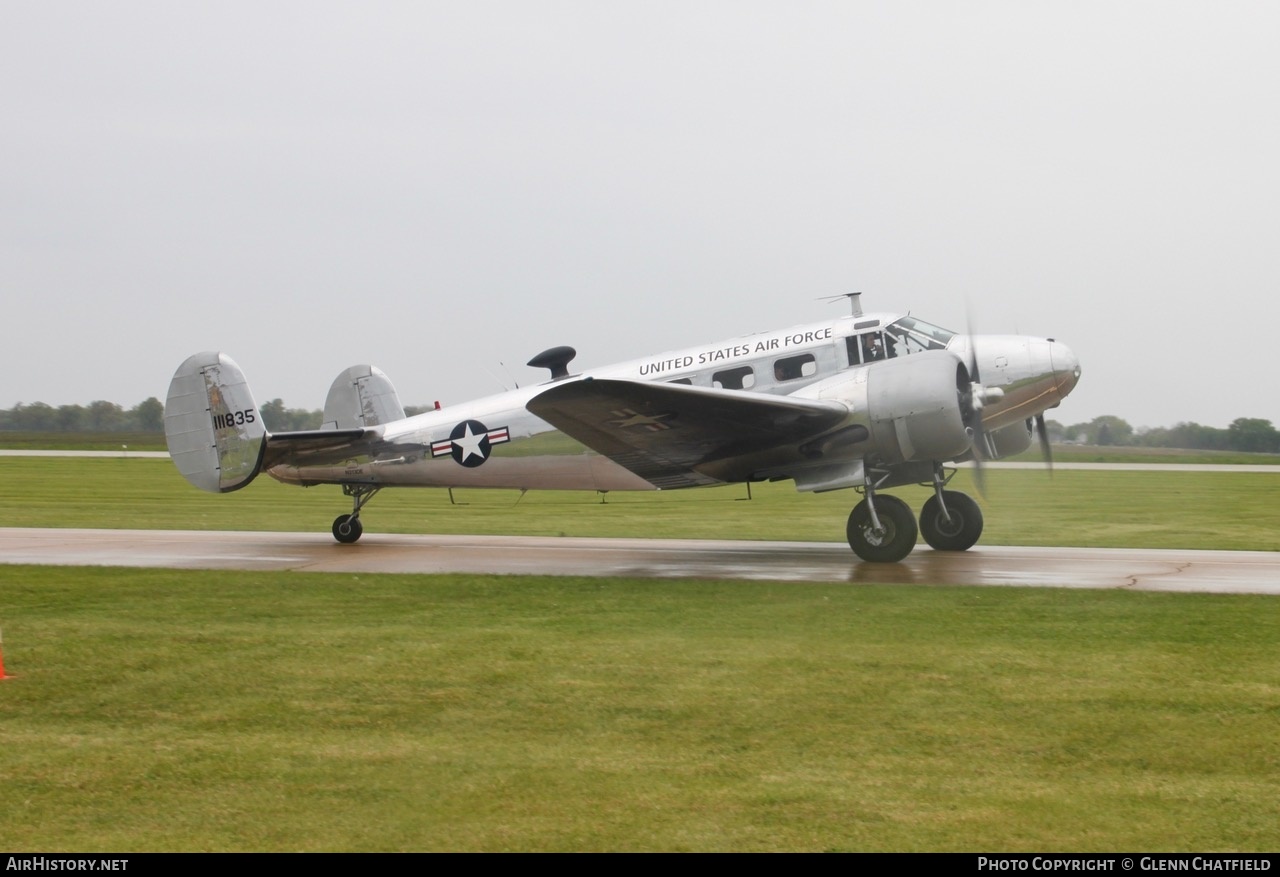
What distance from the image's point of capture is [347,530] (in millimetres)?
20594

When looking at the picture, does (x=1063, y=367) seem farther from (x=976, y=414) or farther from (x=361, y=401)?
(x=361, y=401)

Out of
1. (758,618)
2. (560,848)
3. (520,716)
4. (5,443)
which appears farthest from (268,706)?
(5,443)

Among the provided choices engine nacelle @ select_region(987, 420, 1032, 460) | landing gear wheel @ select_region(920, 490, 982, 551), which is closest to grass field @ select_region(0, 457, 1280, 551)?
engine nacelle @ select_region(987, 420, 1032, 460)

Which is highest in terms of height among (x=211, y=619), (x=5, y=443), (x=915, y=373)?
(x=5, y=443)

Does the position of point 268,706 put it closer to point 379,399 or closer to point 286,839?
point 286,839

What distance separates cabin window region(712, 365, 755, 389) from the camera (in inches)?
694

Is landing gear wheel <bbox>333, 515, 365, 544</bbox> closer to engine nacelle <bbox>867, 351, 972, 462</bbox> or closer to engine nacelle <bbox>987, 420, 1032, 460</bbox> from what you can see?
engine nacelle <bbox>867, 351, 972, 462</bbox>

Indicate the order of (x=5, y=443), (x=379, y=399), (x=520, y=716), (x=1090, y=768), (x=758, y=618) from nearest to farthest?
(x=1090, y=768)
(x=520, y=716)
(x=758, y=618)
(x=379, y=399)
(x=5, y=443)

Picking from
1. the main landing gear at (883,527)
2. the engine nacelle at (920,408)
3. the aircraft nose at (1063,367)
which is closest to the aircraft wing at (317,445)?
the main landing gear at (883,527)

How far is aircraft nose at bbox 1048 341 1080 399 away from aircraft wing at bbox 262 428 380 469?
11.1 m

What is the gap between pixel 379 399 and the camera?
71.6 feet

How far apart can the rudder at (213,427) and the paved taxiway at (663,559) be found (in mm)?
1255

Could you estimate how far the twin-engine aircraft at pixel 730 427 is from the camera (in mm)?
15531

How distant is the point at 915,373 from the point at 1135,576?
146 inches
